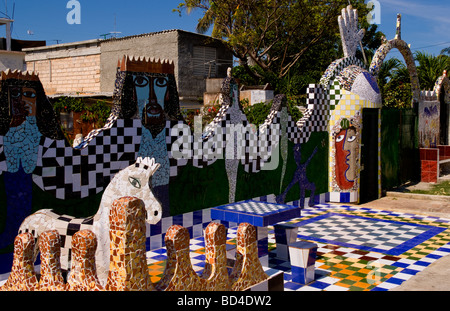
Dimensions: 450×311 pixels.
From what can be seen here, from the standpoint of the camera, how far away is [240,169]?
27.0ft

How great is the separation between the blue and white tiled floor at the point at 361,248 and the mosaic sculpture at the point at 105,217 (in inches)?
45.3

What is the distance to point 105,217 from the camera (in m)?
4.55

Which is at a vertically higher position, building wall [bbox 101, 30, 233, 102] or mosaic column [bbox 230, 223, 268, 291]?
building wall [bbox 101, 30, 233, 102]

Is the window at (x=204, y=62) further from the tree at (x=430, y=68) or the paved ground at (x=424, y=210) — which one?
the paved ground at (x=424, y=210)

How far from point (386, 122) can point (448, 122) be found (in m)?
6.27

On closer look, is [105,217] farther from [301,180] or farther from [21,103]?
[301,180]

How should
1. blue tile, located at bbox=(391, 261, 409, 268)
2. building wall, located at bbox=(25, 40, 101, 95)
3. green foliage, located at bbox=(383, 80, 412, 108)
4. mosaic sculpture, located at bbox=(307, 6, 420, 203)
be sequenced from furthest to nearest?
building wall, located at bbox=(25, 40, 101, 95) → green foliage, located at bbox=(383, 80, 412, 108) → mosaic sculpture, located at bbox=(307, 6, 420, 203) → blue tile, located at bbox=(391, 261, 409, 268)

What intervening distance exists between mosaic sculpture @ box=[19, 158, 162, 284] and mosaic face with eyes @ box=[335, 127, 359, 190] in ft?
21.6

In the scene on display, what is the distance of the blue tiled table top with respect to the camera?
A: 5423 millimetres

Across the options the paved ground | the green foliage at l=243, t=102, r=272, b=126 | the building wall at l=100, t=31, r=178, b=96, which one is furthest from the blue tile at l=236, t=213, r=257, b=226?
the building wall at l=100, t=31, r=178, b=96

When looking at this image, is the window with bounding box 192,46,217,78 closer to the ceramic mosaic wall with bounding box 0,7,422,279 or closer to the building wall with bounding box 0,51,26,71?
the building wall with bounding box 0,51,26,71

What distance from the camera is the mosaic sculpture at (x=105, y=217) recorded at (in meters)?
4.58

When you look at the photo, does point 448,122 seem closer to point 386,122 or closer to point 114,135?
point 386,122

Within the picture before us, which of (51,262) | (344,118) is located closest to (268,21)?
(344,118)
